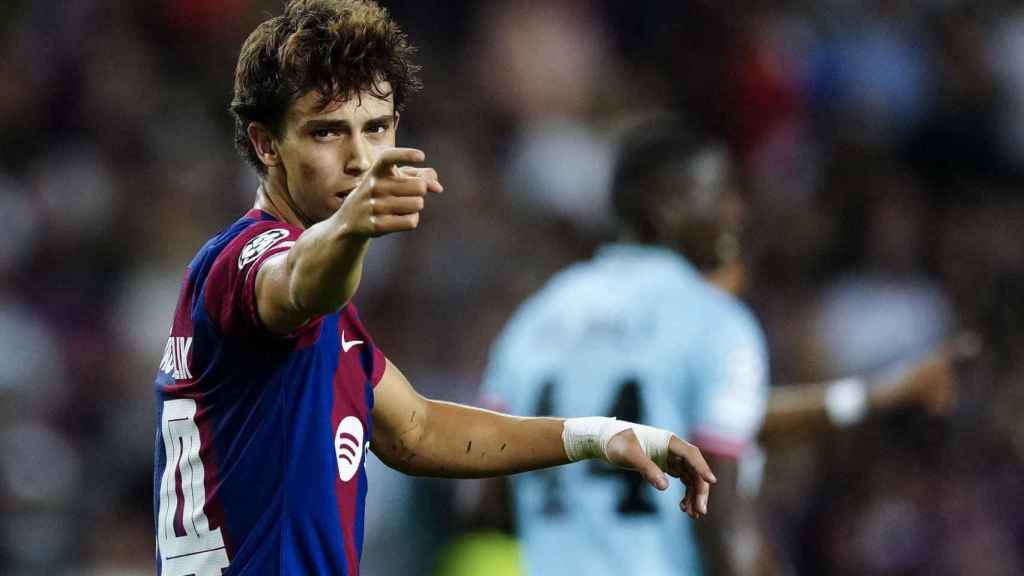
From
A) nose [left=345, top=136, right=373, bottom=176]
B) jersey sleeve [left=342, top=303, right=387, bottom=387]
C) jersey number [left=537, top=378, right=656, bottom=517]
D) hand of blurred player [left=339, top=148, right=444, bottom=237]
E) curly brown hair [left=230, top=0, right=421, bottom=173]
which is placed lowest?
jersey number [left=537, top=378, right=656, bottom=517]

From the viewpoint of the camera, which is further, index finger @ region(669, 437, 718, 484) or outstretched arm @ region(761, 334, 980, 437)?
outstretched arm @ region(761, 334, 980, 437)

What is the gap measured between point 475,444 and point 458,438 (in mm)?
46

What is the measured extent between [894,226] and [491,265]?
90.9 inches

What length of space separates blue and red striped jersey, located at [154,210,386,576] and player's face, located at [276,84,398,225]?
11 centimetres

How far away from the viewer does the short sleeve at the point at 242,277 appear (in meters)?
2.89

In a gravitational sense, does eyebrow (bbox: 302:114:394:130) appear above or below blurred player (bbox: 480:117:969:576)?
above

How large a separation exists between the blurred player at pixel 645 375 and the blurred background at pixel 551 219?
2.59 metres

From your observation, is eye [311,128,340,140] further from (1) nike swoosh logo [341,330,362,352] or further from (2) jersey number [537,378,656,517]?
(2) jersey number [537,378,656,517]

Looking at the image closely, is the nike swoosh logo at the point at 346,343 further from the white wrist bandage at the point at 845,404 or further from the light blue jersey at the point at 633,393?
the white wrist bandage at the point at 845,404

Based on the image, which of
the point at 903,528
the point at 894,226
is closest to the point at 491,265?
the point at 894,226

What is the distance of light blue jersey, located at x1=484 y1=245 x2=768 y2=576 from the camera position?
5.07 metres

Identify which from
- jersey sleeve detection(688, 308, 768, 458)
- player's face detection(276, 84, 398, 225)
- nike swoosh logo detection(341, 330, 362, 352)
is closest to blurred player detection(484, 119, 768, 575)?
jersey sleeve detection(688, 308, 768, 458)

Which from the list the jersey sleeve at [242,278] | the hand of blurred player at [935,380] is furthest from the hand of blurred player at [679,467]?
the hand of blurred player at [935,380]

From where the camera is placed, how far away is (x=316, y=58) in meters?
3.17
